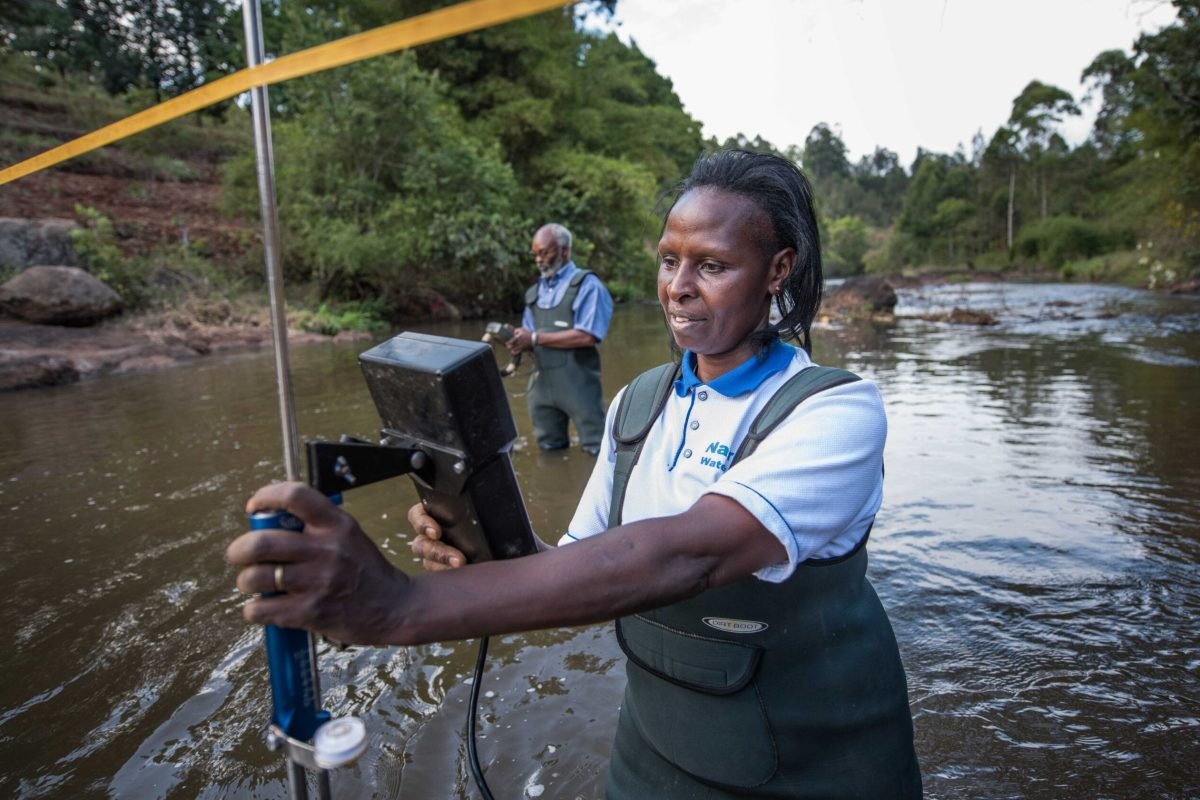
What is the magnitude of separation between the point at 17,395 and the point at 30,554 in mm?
6683

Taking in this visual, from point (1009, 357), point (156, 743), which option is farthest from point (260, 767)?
point (1009, 357)

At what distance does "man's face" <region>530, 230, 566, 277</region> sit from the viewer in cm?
561

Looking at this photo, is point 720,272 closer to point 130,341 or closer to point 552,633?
point 552,633

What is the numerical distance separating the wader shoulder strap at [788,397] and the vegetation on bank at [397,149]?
11696mm

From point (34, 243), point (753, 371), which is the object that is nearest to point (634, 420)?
point (753, 371)

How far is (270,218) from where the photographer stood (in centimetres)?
115

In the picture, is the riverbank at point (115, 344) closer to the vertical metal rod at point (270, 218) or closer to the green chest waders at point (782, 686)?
the vertical metal rod at point (270, 218)

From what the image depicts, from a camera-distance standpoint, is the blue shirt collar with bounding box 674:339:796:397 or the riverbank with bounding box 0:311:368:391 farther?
the riverbank with bounding box 0:311:368:391

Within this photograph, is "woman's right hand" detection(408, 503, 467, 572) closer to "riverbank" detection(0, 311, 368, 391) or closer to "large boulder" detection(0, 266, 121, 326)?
"riverbank" detection(0, 311, 368, 391)

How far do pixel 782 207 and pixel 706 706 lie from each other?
1028mm

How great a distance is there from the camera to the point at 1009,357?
11.5 m

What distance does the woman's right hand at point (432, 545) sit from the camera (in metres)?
1.31

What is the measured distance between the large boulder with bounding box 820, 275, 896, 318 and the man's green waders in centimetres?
1472

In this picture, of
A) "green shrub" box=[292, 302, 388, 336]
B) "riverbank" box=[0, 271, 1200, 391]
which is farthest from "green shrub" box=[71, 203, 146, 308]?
"green shrub" box=[292, 302, 388, 336]
